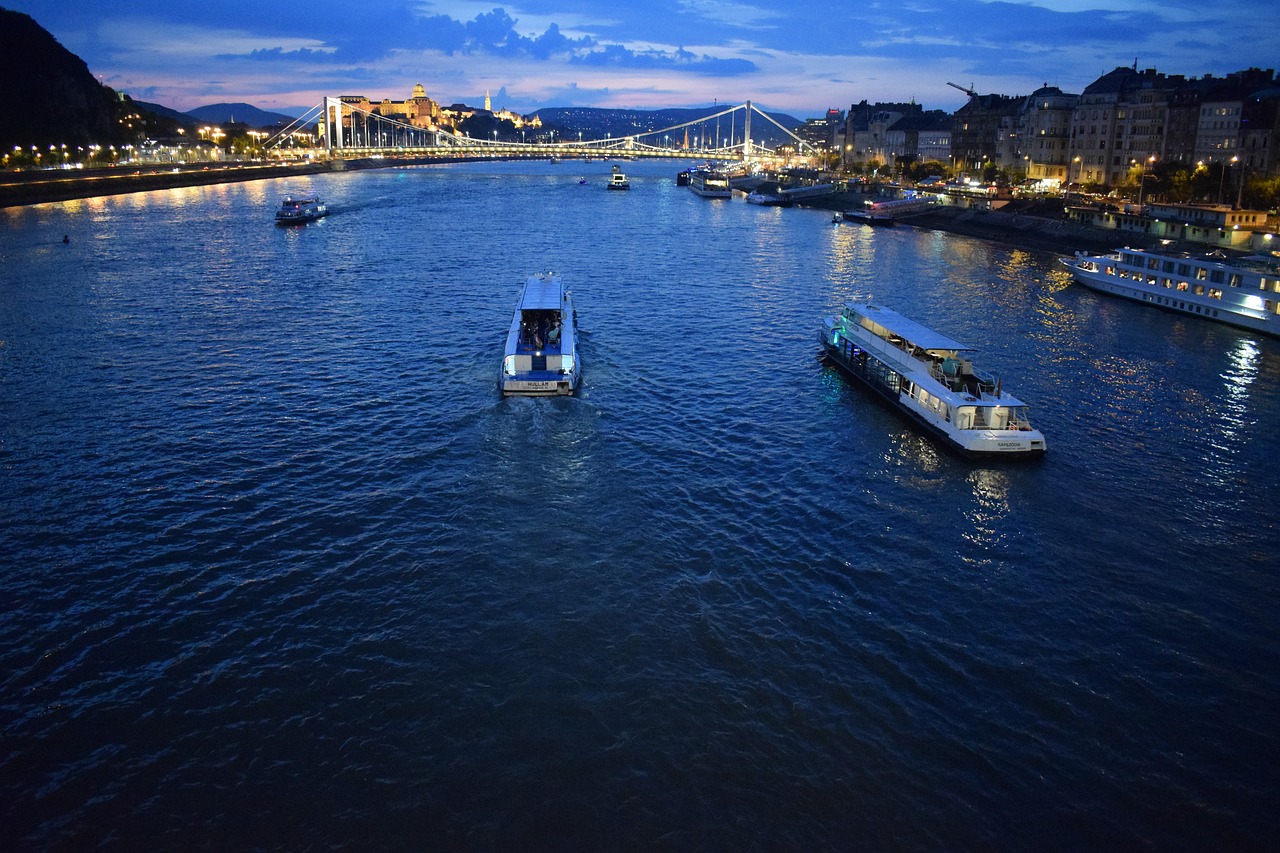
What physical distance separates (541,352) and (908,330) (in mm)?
13899

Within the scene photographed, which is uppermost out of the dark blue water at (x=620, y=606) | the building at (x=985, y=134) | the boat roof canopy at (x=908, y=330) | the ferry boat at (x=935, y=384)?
the building at (x=985, y=134)

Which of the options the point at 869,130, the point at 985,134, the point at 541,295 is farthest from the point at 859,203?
the point at 541,295

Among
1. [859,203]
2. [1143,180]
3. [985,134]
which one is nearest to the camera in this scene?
[1143,180]

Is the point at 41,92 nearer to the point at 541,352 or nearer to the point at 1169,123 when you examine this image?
the point at 541,352

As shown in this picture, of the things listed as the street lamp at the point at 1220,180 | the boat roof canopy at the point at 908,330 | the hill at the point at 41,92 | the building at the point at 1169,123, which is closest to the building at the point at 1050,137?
the building at the point at 1169,123

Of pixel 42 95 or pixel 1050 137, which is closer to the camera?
pixel 1050 137

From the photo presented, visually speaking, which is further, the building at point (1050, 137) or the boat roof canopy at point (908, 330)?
the building at point (1050, 137)

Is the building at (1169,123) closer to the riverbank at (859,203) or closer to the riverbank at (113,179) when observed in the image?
the riverbank at (859,203)

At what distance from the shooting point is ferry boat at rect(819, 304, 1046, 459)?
25156 mm

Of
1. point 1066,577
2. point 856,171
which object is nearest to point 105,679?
point 1066,577

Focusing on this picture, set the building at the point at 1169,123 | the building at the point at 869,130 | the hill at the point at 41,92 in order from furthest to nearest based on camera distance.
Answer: the building at the point at 869,130, the hill at the point at 41,92, the building at the point at 1169,123

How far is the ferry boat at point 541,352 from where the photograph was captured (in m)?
29.7

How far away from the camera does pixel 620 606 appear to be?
17.1 meters

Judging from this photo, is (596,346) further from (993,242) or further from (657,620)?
(993,242)
